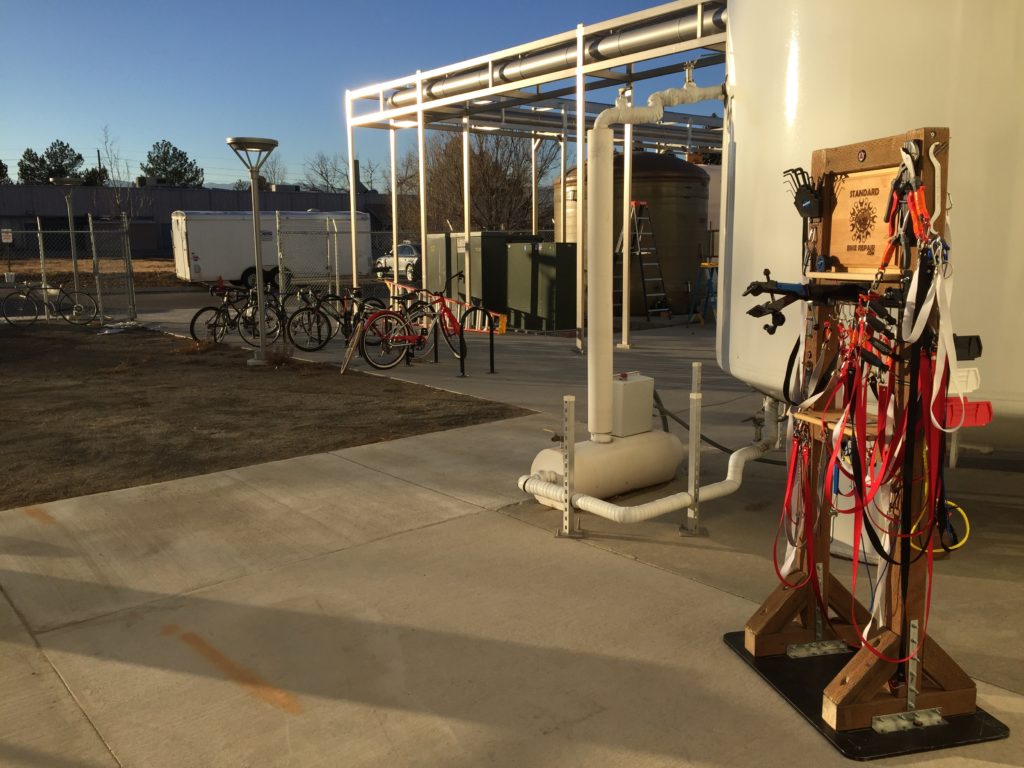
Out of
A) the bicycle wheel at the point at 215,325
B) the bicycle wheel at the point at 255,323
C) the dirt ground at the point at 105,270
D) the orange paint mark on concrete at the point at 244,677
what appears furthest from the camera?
the dirt ground at the point at 105,270

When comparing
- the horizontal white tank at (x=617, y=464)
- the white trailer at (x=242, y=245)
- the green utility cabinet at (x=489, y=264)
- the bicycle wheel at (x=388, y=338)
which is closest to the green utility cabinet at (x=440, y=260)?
the green utility cabinet at (x=489, y=264)

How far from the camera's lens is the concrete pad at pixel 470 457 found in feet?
19.5

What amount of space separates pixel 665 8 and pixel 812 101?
6.77 metres

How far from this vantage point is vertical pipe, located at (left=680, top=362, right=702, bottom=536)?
4.92 meters

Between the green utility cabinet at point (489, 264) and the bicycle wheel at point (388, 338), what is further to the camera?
the green utility cabinet at point (489, 264)

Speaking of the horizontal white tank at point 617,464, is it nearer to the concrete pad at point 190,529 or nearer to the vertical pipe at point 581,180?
the concrete pad at point 190,529

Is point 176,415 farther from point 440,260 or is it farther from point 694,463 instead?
point 440,260

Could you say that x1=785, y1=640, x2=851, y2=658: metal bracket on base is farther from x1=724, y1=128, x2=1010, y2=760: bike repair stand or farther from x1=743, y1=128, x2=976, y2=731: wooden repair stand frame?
x1=743, y1=128, x2=976, y2=731: wooden repair stand frame

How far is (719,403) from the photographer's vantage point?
8953mm

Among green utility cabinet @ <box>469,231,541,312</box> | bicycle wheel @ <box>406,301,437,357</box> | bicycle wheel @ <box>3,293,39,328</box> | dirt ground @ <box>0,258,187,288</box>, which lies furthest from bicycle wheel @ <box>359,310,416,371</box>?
dirt ground @ <box>0,258,187,288</box>

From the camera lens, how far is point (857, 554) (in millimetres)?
3109

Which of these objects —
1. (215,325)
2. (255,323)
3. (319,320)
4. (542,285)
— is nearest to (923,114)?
(319,320)

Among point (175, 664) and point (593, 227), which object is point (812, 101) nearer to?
point (593, 227)

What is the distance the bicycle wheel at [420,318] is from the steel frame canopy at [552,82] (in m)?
2.24
